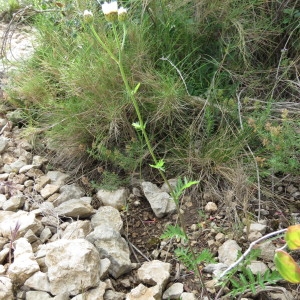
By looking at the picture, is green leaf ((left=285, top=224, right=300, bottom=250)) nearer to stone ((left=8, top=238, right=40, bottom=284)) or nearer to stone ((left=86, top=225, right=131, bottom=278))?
stone ((left=86, top=225, right=131, bottom=278))

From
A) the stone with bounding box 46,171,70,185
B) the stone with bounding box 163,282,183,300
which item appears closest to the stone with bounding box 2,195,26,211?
the stone with bounding box 46,171,70,185

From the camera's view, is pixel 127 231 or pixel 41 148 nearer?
pixel 127 231

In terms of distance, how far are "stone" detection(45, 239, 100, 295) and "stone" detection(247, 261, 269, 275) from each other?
0.55 meters

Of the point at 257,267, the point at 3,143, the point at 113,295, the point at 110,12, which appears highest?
the point at 110,12

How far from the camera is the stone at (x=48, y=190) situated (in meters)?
2.09

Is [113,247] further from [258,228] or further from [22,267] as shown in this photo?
[258,228]

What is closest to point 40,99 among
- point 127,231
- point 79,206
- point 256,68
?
point 79,206

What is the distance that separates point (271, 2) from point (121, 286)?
180 centimetres

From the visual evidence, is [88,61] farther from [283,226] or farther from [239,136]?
[283,226]

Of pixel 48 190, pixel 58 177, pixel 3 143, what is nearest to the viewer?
pixel 48 190

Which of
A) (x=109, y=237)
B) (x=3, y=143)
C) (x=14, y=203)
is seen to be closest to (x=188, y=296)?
(x=109, y=237)

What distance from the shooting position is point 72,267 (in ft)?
4.96

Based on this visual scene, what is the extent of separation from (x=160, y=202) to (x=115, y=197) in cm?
22

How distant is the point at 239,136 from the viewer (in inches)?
78.9
